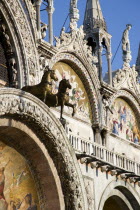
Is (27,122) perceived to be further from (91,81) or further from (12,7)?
(91,81)

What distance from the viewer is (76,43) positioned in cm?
2600

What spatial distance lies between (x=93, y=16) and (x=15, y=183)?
11.7m

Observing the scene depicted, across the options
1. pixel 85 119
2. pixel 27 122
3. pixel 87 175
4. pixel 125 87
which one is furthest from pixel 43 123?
pixel 125 87

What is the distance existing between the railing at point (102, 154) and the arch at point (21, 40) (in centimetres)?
275

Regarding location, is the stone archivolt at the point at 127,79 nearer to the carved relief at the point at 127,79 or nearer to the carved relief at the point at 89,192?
the carved relief at the point at 127,79

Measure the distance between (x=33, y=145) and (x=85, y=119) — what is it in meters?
6.69

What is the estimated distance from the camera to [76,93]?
26.2 meters

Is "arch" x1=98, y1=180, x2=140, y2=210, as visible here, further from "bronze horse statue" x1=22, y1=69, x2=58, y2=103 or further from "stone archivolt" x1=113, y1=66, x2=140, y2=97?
"stone archivolt" x1=113, y1=66, x2=140, y2=97

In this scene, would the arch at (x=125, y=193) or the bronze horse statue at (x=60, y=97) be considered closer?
the bronze horse statue at (x=60, y=97)

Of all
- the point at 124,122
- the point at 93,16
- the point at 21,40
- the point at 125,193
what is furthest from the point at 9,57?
the point at 124,122

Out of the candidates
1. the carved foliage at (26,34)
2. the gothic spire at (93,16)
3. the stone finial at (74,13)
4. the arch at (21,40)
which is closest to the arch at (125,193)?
the arch at (21,40)

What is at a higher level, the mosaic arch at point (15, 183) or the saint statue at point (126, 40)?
the saint statue at point (126, 40)

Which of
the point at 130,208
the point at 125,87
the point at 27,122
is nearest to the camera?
the point at 27,122

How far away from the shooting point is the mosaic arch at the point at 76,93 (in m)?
25.4
